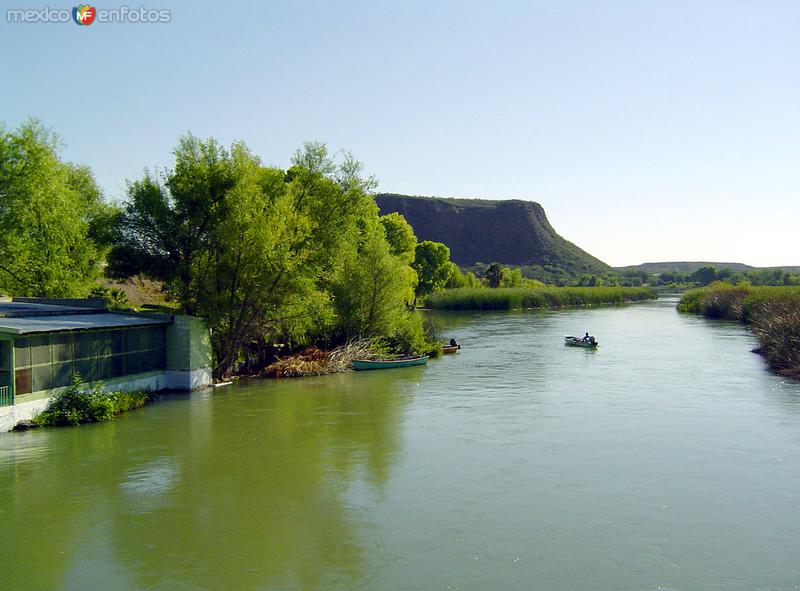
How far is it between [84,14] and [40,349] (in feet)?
51.2

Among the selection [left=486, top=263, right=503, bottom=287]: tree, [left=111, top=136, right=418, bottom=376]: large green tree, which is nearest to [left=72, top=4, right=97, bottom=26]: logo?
[left=111, top=136, right=418, bottom=376]: large green tree

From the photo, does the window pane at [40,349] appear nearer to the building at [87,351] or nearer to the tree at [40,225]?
the building at [87,351]

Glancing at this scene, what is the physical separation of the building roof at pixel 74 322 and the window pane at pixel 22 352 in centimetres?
47

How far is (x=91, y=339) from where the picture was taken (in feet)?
97.9

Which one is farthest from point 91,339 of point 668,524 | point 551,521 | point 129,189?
point 668,524

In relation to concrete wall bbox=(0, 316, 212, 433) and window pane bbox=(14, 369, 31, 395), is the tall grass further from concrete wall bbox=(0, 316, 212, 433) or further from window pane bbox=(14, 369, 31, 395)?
window pane bbox=(14, 369, 31, 395)

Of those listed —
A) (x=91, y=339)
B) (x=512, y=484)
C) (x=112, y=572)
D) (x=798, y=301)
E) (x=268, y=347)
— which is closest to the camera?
(x=112, y=572)

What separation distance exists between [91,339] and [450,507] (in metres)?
18.5

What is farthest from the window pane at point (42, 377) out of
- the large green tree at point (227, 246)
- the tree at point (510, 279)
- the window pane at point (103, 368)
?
the tree at point (510, 279)

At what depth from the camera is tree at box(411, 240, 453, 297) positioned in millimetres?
101000

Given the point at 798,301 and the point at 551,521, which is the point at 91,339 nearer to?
the point at 551,521

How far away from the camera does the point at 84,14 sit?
31.9 metres

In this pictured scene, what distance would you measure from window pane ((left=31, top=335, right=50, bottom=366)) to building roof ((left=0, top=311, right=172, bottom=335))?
45 centimetres

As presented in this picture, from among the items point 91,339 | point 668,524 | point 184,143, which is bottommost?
point 668,524
